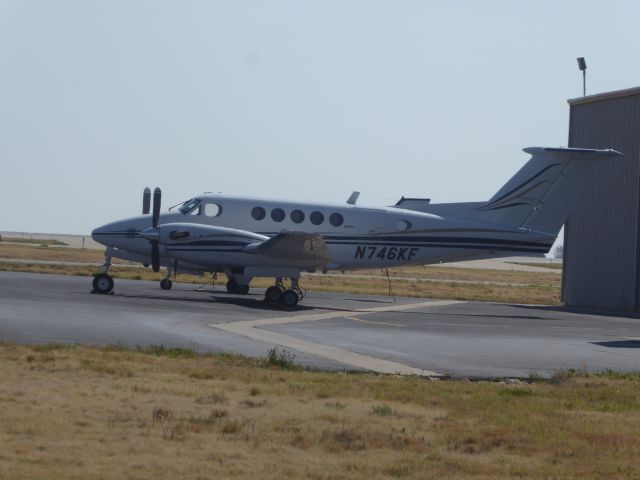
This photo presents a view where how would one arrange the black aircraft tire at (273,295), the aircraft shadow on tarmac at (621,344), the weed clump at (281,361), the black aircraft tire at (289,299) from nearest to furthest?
1. the weed clump at (281,361)
2. the aircraft shadow on tarmac at (621,344)
3. the black aircraft tire at (289,299)
4. the black aircraft tire at (273,295)

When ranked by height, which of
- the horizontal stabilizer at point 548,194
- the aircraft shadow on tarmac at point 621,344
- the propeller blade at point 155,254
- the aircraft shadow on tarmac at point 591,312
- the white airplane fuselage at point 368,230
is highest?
the horizontal stabilizer at point 548,194

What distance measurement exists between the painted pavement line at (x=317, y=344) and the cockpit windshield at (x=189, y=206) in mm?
7037

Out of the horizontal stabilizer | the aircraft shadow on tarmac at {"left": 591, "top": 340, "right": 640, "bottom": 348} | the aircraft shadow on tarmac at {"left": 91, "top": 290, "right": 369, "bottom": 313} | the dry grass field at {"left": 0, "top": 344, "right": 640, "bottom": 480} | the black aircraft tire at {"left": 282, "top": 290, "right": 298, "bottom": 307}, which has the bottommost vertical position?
the dry grass field at {"left": 0, "top": 344, "right": 640, "bottom": 480}

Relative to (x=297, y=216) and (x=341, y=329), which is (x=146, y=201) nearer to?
(x=297, y=216)

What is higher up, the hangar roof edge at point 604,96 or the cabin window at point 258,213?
the hangar roof edge at point 604,96

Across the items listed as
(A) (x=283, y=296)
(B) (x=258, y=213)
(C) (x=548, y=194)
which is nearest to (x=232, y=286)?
(B) (x=258, y=213)

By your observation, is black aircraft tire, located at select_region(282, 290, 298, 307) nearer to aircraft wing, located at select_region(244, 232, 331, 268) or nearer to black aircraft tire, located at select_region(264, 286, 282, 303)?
black aircraft tire, located at select_region(264, 286, 282, 303)

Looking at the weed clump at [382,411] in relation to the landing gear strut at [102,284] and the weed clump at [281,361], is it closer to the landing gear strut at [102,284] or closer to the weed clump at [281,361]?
the weed clump at [281,361]

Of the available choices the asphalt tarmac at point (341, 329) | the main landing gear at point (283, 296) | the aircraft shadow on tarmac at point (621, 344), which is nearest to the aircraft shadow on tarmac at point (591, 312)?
the asphalt tarmac at point (341, 329)

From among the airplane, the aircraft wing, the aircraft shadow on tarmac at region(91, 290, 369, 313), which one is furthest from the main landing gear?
the airplane

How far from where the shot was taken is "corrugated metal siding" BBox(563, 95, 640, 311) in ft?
134

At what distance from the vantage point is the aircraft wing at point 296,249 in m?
31.1

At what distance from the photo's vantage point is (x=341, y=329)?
2509cm

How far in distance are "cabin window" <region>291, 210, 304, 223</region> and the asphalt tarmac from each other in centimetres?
291
